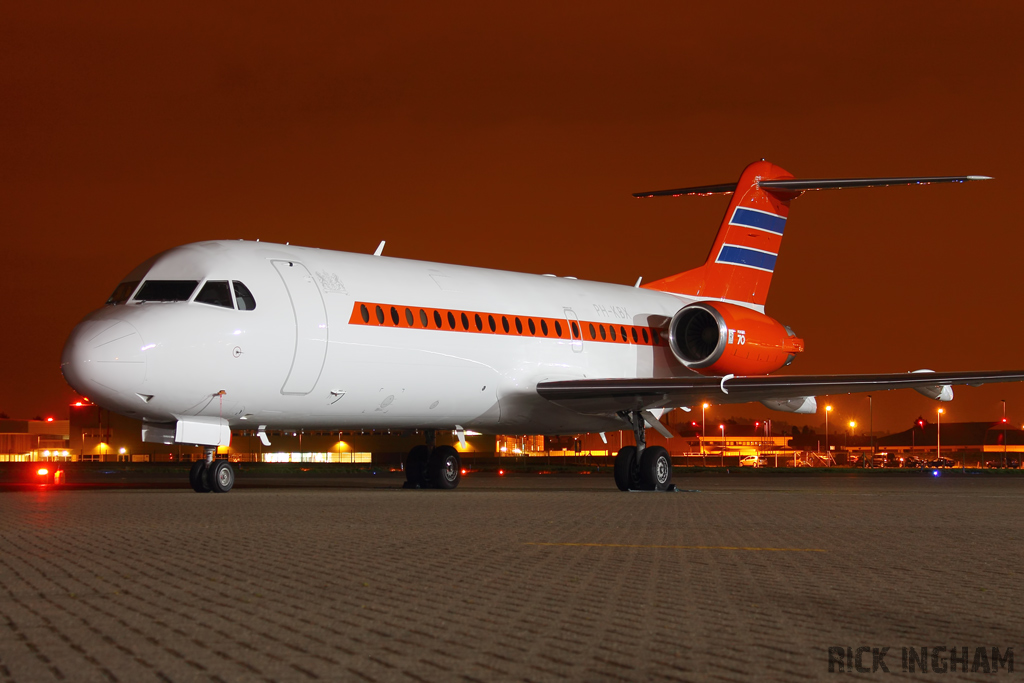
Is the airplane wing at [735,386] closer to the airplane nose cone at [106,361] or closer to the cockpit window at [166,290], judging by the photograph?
the cockpit window at [166,290]

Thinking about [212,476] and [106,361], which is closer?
[106,361]

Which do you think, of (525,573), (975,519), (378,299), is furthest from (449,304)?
(525,573)

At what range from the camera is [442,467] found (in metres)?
23.6

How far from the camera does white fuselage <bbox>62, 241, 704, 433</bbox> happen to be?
16906mm

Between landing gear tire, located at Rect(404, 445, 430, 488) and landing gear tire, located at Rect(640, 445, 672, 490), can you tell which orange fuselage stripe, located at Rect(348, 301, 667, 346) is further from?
landing gear tire, located at Rect(404, 445, 430, 488)

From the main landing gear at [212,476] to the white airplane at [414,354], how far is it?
0.10ft

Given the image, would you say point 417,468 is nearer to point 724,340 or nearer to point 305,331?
point 305,331

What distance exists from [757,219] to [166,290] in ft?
56.3

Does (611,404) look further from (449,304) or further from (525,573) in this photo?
(525,573)

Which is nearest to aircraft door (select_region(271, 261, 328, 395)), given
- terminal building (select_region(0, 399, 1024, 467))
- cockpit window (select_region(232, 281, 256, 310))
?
cockpit window (select_region(232, 281, 256, 310))

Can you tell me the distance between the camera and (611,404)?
23406mm

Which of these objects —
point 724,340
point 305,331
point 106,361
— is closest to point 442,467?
point 305,331

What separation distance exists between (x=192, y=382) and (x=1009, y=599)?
12747mm

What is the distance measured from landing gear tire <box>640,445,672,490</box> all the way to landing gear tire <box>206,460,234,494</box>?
338 inches
